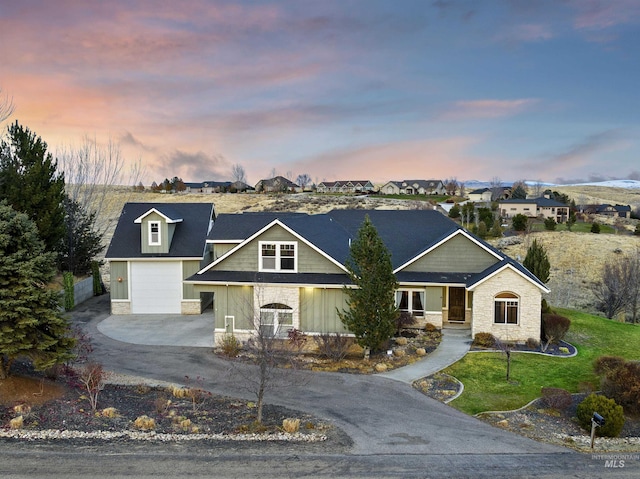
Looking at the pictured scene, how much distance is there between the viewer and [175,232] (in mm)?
31047

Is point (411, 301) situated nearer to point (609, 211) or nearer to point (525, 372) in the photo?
point (525, 372)

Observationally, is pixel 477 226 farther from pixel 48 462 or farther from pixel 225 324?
pixel 48 462

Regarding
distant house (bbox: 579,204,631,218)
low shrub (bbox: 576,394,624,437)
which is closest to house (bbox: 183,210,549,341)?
low shrub (bbox: 576,394,624,437)

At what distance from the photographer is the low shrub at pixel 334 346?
20891 millimetres

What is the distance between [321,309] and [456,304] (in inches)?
356

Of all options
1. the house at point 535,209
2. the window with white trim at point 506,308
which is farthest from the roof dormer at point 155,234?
the house at point 535,209

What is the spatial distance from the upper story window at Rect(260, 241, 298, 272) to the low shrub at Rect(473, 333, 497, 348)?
9381 millimetres

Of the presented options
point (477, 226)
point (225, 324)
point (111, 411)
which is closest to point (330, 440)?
point (111, 411)

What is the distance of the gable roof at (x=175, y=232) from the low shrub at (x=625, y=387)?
2221 cm

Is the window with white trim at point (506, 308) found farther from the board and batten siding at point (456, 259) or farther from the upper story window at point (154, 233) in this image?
the upper story window at point (154, 233)

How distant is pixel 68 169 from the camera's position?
52.0m

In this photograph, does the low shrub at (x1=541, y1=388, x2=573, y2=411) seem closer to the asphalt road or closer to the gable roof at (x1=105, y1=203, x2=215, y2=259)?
the asphalt road

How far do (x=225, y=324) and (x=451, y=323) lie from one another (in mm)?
12648

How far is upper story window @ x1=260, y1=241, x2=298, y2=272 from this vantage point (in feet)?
74.4
